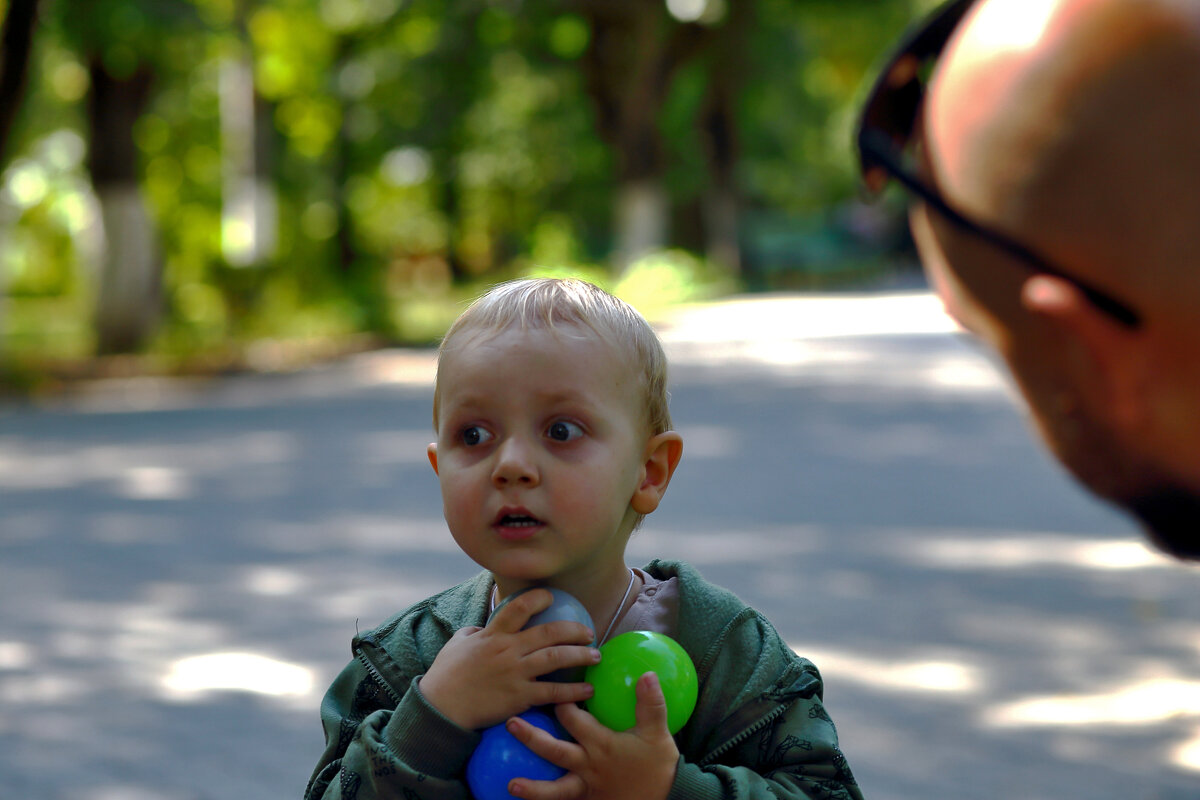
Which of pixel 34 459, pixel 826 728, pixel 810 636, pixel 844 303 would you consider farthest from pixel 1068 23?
pixel 844 303

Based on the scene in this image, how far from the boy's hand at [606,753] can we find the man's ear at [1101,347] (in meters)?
0.61

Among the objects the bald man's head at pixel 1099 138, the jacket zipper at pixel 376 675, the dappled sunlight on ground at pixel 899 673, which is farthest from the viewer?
the dappled sunlight on ground at pixel 899 673

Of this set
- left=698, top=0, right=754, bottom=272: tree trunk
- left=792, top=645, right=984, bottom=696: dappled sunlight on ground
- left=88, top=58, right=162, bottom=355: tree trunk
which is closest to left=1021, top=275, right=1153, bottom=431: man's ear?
left=792, top=645, right=984, bottom=696: dappled sunlight on ground

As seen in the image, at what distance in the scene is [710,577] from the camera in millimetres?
6457

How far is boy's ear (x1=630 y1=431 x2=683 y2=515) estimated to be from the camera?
1.81 metres

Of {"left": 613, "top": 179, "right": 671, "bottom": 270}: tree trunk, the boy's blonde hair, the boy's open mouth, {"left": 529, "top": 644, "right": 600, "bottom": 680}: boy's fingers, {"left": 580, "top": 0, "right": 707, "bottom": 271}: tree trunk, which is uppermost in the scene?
{"left": 580, "top": 0, "right": 707, "bottom": 271}: tree trunk

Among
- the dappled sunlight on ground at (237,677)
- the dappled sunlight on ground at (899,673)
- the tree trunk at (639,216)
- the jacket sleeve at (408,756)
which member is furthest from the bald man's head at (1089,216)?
the tree trunk at (639,216)

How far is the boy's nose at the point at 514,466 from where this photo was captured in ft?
5.37

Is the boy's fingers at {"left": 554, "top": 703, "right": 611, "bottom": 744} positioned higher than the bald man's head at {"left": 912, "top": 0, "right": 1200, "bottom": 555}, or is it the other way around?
the bald man's head at {"left": 912, "top": 0, "right": 1200, "bottom": 555}

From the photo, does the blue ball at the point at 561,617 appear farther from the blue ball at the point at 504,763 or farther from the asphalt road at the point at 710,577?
the asphalt road at the point at 710,577

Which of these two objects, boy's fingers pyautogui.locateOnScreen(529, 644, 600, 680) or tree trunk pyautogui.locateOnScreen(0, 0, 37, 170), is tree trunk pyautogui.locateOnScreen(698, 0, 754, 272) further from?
boy's fingers pyautogui.locateOnScreen(529, 644, 600, 680)

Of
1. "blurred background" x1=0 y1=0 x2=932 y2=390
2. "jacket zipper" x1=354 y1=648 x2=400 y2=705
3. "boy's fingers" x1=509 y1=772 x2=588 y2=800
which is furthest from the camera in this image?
"blurred background" x1=0 y1=0 x2=932 y2=390

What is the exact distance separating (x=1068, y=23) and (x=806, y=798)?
101 cm

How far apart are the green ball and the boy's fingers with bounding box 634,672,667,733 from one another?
0.04 ft
